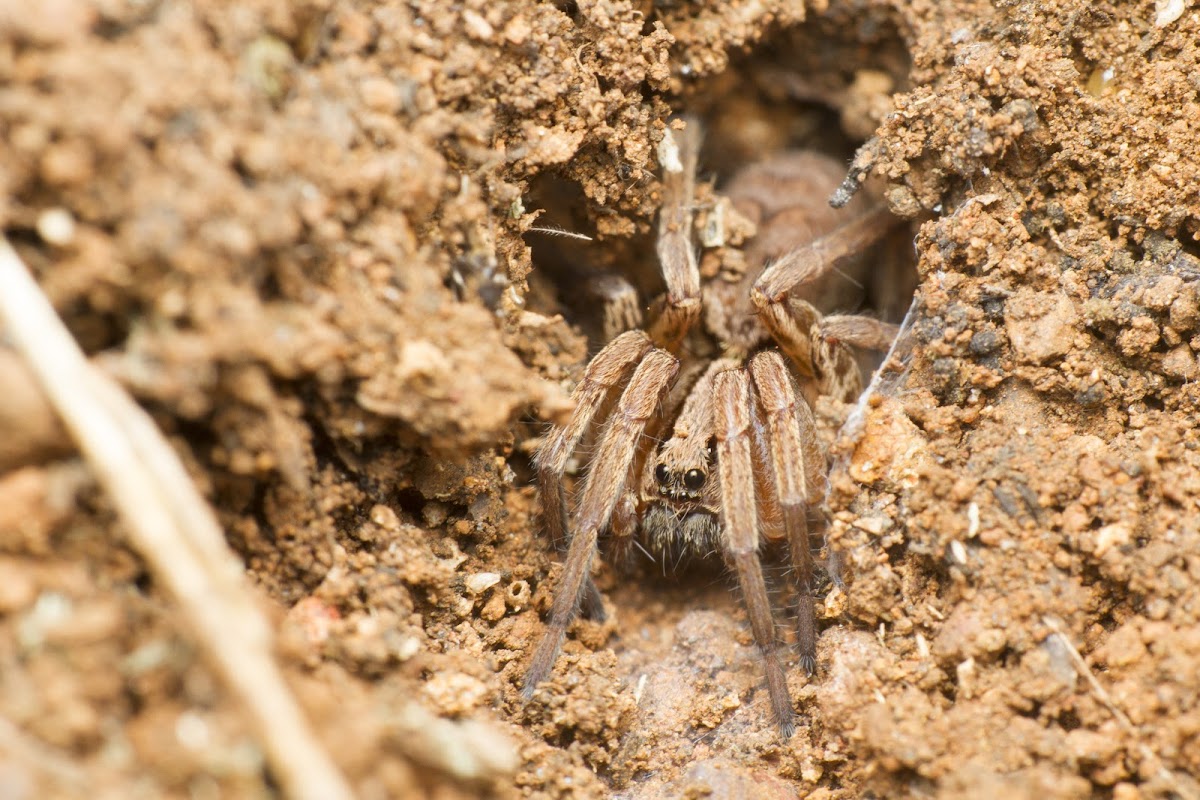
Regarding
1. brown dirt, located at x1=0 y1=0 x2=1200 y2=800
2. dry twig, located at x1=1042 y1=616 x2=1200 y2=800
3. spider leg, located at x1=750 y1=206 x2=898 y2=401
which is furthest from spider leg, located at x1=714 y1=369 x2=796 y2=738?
dry twig, located at x1=1042 y1=616 x2=1200 y2=800

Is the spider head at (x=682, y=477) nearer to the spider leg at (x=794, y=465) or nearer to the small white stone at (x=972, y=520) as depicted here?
the spider leg at (x=794, y=465)

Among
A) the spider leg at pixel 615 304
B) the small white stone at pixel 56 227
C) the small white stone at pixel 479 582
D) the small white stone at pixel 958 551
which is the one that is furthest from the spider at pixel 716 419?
the small white stone at pixel 56 227

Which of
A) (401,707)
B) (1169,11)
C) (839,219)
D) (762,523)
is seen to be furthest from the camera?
(839,219)

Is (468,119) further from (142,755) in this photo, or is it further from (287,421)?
(142,755)

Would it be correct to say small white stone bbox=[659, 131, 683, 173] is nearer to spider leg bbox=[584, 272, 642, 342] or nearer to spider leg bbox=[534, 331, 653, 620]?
spider leg bbox=[584, 272, 642, 342]

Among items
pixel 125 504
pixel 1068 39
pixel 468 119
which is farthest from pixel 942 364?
pixel 125 504

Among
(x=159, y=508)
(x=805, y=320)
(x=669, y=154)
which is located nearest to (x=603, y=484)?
(x=805, y=320)

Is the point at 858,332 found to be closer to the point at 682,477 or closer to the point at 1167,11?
the point at 682,477

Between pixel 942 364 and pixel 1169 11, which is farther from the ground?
pixel 1169 11

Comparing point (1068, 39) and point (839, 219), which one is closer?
point (1068, 39)
